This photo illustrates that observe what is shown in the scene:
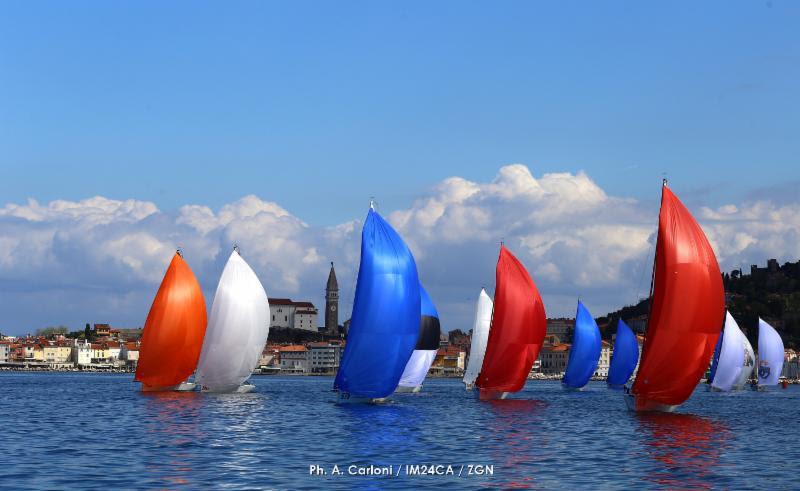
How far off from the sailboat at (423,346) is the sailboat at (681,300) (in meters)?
35.3

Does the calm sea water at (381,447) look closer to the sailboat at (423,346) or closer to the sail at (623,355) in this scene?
Answer: the sailboat at (423,346)

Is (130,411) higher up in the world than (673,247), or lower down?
lower down

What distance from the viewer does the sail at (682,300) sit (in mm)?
51094

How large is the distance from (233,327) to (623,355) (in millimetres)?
51663

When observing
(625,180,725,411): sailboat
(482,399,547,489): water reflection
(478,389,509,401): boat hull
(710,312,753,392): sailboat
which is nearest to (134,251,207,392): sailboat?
(478,389,509,401): boat hull

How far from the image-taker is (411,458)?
Result: 128 feet

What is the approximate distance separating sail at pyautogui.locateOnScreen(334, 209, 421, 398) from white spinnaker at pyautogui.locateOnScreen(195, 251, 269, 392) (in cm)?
1531

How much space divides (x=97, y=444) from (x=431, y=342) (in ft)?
157

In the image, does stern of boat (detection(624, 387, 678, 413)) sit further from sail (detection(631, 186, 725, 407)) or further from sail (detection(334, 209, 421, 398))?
sail (detection(334, 209, 421, 398))

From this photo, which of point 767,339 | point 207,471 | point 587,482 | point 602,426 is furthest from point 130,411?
point 767,339

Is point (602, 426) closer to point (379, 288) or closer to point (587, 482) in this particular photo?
point (379, 288)

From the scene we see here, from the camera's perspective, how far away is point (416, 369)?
302ft

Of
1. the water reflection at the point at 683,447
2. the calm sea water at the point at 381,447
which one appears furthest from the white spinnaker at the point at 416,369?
the water reflection at the point at 683,447

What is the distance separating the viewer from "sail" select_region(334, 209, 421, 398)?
194 feet
